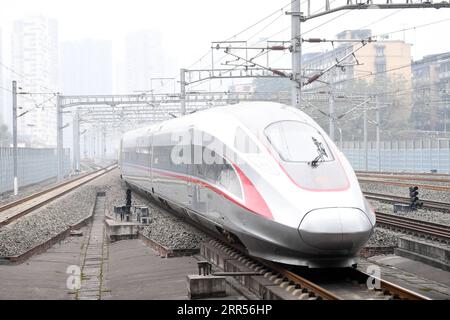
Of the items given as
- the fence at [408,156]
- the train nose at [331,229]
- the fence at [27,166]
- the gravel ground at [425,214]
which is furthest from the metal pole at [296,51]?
the fence at [408,156]

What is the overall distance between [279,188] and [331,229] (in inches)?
44.5

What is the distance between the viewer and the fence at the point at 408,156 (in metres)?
49.6

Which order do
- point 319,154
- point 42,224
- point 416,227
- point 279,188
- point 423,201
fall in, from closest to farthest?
point 279,188 → point 319,154 → point 416,227 → point 42,224 → point 423,201

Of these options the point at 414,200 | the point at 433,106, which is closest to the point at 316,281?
the point at 414,200

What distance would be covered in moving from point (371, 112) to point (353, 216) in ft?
240

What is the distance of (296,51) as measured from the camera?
18891 mm

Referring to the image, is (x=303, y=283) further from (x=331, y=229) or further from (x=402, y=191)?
(x=402, y=191)

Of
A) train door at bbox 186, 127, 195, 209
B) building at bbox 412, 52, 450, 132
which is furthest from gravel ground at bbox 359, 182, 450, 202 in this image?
building at bbox 412, 52, 450, 132

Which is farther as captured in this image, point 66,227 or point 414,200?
point 414,200

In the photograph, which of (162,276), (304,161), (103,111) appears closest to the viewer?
(304,161)

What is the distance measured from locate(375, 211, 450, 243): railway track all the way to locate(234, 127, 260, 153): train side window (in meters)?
6.75
